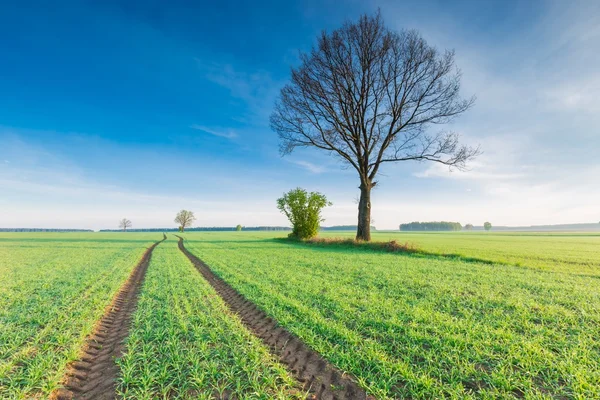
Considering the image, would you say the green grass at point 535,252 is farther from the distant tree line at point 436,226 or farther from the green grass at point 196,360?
the distant tree line at point 436,226

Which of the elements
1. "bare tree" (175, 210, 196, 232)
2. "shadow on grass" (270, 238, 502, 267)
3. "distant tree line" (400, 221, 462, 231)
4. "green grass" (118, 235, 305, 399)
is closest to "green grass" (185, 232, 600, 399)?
"green grass" (118, 235, 305, 399)

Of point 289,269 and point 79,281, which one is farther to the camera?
point 289,269

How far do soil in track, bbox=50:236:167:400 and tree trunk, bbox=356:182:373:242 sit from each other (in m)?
19.5

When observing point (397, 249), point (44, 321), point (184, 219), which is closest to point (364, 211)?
point (397, 249)

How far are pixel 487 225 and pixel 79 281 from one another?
180m

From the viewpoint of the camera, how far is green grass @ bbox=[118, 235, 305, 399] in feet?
11.7

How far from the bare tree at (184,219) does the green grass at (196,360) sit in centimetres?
11933

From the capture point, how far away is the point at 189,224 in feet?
387

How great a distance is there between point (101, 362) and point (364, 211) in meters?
21.4

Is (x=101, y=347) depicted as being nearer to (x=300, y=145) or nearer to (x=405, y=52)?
(x=300, y=145)

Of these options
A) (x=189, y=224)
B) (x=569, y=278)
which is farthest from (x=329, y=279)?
(x=189, y=224)

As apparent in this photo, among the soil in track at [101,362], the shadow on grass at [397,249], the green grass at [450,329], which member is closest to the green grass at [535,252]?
the shadow on grass at [397,249]

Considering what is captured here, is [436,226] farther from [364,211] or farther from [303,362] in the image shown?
[303,362]

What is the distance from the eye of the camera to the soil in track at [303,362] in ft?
11.6
